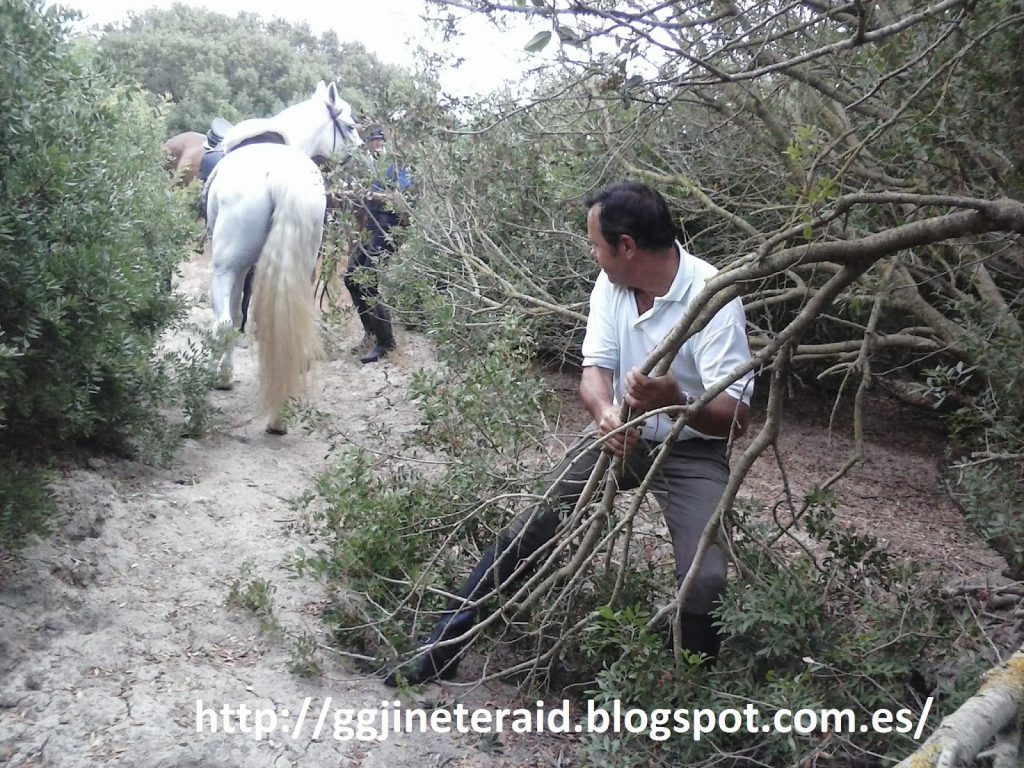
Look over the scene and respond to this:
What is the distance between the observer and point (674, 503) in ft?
9.89

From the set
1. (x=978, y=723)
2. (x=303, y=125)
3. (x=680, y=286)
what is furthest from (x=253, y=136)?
(x=978, y=723)

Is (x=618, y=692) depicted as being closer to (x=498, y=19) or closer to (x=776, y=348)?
(x=776, y=348)

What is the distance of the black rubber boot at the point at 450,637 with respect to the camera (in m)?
3.18

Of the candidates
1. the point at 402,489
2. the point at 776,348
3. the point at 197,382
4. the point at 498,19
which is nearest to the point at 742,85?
the point at 498,19

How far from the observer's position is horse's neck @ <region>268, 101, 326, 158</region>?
22.7 ft

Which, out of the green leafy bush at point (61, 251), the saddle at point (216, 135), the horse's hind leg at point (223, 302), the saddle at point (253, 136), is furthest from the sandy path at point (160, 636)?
the saddle at point (216, 135)

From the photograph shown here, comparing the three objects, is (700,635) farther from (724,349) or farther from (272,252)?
(272,252)

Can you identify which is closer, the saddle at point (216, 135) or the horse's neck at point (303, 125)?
the horse's neck at point (303, 125)

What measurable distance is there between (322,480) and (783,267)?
215 cm

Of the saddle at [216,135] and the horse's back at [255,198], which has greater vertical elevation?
the saddle at [216,135]

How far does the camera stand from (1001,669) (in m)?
1.93

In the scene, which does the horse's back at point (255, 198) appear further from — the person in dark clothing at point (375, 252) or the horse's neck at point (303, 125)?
the horse's neck at point (303, 125)

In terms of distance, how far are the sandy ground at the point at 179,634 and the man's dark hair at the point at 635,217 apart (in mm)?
1724

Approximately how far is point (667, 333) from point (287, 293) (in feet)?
11.1
